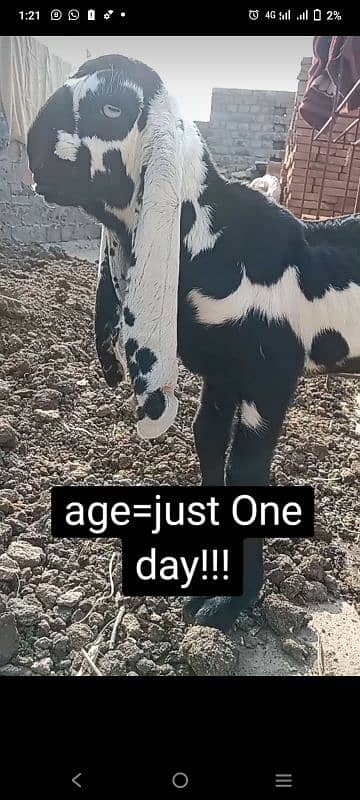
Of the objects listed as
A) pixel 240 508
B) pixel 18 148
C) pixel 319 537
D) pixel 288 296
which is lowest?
pixel 319 537

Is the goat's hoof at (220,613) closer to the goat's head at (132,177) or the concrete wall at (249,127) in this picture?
the goat's head at (132,177)

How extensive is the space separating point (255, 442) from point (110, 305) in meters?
0.23

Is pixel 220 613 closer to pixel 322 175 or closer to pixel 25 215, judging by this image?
pixel 322 175

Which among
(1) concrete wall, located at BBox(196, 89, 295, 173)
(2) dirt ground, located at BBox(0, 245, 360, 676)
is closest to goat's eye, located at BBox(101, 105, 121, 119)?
(2) dirt ground, located at BBox(0, 245, 360, 676)

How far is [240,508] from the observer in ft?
2.19

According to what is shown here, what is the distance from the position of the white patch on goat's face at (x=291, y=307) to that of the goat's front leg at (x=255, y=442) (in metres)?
0.07

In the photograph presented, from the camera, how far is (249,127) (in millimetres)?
3404

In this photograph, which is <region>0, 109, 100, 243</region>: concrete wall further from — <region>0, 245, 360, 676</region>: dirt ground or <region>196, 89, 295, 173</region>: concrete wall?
<region>0, 245, 360, 676</region>: dirt ground

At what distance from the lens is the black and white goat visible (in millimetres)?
572
